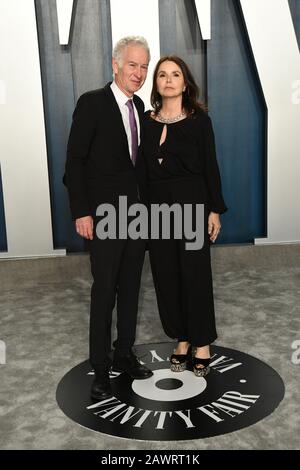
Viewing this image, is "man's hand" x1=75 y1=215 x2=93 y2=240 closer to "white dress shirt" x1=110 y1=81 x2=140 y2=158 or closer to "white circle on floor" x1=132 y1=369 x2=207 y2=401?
"white dress shirt" x1=110 y1=81 x2=140 y2=158

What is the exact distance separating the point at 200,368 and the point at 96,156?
1.09m

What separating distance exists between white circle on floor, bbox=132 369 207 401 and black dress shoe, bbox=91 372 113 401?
123mm

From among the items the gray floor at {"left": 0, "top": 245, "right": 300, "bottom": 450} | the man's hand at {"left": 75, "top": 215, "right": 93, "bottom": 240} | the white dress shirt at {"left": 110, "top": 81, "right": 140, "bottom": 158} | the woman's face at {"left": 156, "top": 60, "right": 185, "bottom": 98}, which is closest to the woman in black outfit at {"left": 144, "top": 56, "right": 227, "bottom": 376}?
the woman's face at {"left": 156, "top": 60, "right": 185, "bottom": 98}

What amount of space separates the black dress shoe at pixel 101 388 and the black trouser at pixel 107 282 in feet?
0.17

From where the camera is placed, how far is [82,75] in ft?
13.7

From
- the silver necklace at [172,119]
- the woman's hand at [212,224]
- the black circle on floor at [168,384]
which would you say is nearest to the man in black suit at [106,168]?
the silver necklace at [172,119]

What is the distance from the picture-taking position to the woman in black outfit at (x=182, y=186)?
237 cm

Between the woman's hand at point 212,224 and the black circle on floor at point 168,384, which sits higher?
the woman's hand at point 212,224

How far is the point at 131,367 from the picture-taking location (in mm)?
2523

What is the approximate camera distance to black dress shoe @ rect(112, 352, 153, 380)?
8.21ft

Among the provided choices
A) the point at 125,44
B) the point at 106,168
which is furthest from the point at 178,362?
the point at 125,44

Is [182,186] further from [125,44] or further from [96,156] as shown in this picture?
[125,44]

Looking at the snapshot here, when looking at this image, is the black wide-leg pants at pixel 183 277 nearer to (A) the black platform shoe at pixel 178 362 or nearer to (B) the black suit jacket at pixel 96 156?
(A) the black platform shoe at pixel 178 362
